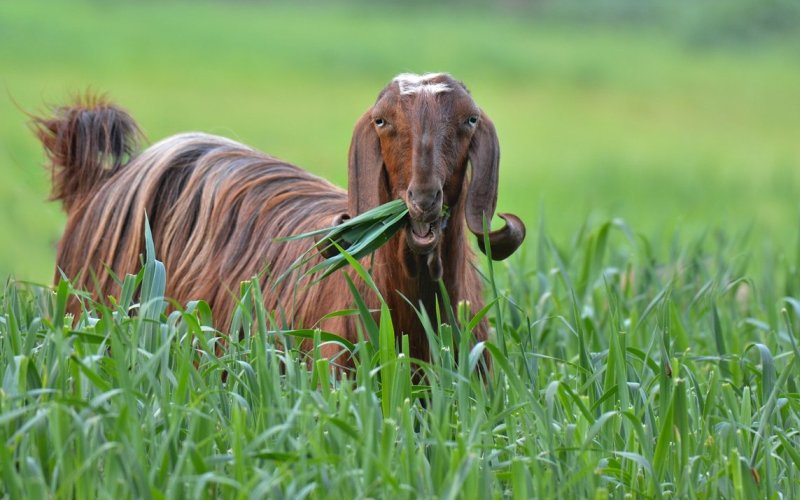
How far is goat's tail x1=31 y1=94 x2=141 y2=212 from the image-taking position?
662 centimetres

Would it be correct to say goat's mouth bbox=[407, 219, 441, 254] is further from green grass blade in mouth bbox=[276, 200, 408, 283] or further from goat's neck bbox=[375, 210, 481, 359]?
goat's neck bbox=[375, 210, 481, 359]

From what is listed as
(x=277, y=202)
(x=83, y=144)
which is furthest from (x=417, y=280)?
(x=83, y=144)

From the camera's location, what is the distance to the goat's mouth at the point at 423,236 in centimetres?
479

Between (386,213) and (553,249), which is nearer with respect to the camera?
(386,213)

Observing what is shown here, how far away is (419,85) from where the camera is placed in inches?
195

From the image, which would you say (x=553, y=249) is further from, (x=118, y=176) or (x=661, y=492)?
(x=661, y=492)

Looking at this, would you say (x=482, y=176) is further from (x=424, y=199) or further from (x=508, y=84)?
(x=508, y=84)

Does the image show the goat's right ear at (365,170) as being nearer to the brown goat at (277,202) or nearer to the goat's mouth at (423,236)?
the brown goat at (277,202)

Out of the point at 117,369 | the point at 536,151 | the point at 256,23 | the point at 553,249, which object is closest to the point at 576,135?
the point at 536,151

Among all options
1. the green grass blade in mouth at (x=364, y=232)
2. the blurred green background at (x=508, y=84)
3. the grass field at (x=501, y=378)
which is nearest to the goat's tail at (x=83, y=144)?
the grass field at (x=501, y=378)

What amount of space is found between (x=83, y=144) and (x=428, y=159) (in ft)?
7.95

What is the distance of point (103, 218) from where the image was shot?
20.7ft

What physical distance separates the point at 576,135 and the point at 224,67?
6.18 meters

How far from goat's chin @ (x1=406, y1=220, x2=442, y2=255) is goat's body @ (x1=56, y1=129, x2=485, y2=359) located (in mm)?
587
